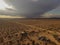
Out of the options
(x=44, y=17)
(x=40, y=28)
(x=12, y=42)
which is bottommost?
(x=12, y=42)

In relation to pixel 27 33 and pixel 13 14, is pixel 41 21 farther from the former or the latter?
pixel 13 14

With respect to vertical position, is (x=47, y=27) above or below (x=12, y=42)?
above

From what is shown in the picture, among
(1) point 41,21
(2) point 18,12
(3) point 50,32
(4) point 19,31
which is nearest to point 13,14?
(2) point 18,12

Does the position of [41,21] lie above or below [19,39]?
above

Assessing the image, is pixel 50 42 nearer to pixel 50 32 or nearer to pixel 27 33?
pixel 50 32

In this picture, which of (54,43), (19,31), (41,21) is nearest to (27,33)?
(19,31)

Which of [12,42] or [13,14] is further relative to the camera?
[13,14]
